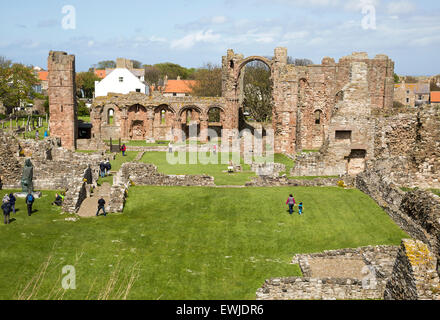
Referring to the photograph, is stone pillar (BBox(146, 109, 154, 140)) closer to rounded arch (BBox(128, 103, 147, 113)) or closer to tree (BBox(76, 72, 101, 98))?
rounded arch (BBox(128, 103, 147, 113))

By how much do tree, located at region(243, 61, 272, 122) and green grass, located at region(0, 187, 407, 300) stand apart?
4254cm

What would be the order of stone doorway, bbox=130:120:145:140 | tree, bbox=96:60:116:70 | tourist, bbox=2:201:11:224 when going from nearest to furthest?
tourist, bbox=2:201:11:224, stone doorway, bbox=130:120:145:140, tree, bbox=96:60:116:70

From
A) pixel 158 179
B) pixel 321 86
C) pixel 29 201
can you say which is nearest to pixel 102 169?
pixel 158 179

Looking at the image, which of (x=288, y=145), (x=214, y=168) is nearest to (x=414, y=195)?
(x=214, y=168)

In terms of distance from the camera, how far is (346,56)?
50344mm

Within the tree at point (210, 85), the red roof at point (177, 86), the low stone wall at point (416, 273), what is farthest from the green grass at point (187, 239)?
the red roof at point (177, 86)

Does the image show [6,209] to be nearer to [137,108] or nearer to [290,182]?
[290,182]

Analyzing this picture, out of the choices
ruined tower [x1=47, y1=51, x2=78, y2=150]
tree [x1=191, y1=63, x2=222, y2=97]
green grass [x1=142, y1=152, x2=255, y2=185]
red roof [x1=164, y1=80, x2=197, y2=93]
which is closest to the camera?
green grass [x1=142, y1=152, x2=255, y2=185]

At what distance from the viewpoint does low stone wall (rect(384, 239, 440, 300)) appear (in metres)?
11.4

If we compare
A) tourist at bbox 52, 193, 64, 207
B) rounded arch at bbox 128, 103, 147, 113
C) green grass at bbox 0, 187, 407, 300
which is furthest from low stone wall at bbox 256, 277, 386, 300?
rounded arch at bbox 128, 103, 147, 113

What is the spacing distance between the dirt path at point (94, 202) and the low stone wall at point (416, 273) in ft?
46.4

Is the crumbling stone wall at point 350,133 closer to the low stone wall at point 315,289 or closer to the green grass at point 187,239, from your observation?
the green grass at point 187,239

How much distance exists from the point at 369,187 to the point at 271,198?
206 inches
